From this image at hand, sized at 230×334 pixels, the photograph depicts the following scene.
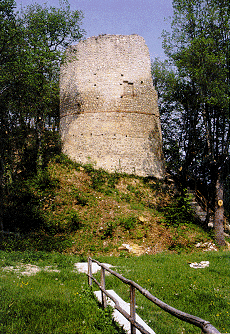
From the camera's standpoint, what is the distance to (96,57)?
16578 millimetres

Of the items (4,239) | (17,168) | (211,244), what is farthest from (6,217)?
(211,244)

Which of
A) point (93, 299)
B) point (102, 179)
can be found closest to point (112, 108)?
point (102, 179)

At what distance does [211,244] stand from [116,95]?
9745 millimetres

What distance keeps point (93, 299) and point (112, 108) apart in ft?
41.0

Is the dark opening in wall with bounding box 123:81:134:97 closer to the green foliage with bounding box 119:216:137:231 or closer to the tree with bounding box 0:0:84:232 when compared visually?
the tree with bounding box 0:0:84:232

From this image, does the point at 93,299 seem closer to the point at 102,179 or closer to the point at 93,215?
the point at 93,215

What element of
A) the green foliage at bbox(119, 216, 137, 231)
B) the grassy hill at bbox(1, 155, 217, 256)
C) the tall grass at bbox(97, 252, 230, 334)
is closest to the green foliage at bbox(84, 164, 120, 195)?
the grassy hill at bbox(1, 155, 217, 256)

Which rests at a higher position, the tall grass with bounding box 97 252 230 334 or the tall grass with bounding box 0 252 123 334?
Answer: the tall grass with bounding box 0 252 123 334

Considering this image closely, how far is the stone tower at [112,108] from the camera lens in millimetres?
15469

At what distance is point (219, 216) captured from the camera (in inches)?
481

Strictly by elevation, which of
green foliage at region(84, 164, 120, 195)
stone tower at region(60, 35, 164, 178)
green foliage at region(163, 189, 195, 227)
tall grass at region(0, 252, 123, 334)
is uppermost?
stone tower at region(60, 35, 164, 178)

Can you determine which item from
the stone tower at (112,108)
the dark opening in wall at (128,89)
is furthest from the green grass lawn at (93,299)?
the dark opening in wall at (128,89)

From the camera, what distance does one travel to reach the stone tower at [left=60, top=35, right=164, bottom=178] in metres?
15.5

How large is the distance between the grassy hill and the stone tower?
1.25m
